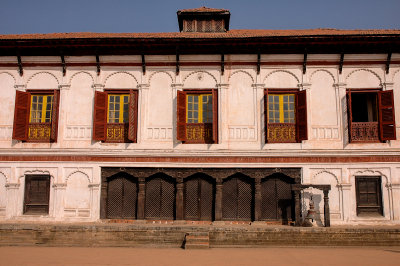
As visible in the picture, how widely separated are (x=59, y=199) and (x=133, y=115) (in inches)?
183

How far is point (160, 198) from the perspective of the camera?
1523cm

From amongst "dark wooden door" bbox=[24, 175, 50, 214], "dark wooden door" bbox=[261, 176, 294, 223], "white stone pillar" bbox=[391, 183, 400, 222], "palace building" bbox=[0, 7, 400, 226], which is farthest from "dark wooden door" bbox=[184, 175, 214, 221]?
"white stone pillar" bbox=[391, 183, 400, 222]

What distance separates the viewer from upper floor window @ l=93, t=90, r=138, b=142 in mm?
15008

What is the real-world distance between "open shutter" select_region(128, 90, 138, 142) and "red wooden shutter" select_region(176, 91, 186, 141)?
72.0 inches

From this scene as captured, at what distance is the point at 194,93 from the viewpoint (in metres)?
15.5

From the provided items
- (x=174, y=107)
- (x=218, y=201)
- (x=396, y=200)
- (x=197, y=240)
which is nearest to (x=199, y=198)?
(x=218, y=201)

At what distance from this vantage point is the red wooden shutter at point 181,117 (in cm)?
1481

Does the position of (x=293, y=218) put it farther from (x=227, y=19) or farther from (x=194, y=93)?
(x=227, y=19)

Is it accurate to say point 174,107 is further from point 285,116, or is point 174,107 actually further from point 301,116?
point 301,116

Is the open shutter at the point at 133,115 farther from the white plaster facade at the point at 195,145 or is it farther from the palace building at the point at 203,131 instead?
the white plaster facade at the point at 195,145

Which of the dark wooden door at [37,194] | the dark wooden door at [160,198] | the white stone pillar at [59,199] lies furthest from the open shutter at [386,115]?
the dark wooden door at [37,194]

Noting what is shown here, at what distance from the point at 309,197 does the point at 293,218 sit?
1080 millimetres

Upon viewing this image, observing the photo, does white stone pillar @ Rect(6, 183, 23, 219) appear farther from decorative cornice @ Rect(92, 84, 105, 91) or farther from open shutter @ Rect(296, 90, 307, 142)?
open shutter @ Rect(296, 90, 307, 142)

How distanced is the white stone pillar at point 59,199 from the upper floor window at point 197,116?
5369mm
